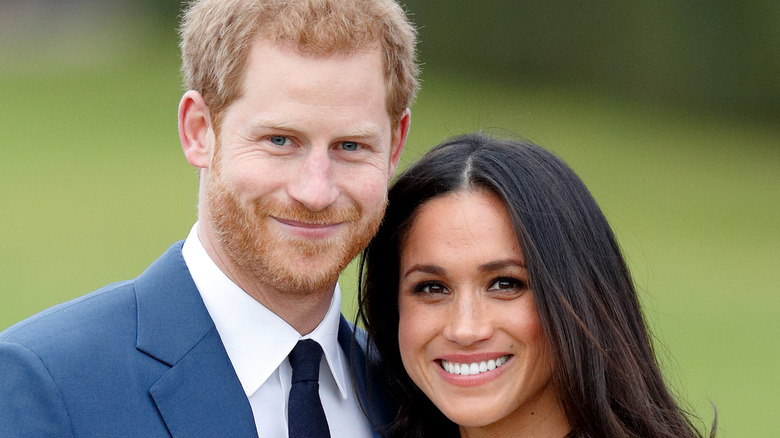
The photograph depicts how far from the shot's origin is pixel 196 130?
346 centimetres

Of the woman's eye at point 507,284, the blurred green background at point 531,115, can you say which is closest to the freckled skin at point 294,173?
the woman's eye at point 507,284

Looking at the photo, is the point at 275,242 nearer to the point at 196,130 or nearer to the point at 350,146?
the point at 350,146

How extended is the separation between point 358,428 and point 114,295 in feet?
3.01

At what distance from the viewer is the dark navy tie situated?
320cm

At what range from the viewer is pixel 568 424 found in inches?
147

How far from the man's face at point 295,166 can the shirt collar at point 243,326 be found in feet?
0.25

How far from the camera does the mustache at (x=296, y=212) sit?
127 inches

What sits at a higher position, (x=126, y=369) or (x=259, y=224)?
(x=259, y=224)

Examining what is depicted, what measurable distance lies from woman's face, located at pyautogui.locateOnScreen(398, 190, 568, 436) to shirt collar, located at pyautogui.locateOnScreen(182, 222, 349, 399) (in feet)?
1.33

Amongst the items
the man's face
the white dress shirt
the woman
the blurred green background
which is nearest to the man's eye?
the man's face

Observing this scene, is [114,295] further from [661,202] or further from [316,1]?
[661,202]

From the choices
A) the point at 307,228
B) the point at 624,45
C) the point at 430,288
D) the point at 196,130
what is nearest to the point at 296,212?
the point at 307,228

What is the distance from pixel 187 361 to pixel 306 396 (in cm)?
37

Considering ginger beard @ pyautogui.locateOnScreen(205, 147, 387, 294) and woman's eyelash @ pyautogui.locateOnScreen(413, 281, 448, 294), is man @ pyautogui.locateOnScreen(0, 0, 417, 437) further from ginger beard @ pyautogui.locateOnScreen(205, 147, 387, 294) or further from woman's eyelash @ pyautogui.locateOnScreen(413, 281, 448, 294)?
woman's eyelash @ pyautogui.locateOnScreen(413, 281, 448, 294)
